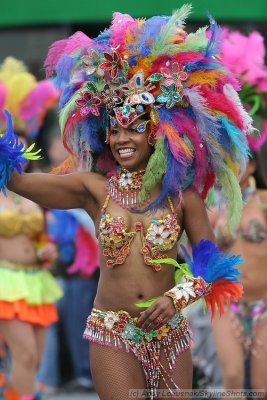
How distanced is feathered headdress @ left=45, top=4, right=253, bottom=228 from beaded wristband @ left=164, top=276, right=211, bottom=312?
0.47m

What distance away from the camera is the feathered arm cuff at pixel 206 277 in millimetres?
5102

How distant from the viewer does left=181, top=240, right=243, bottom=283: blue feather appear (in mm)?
5184

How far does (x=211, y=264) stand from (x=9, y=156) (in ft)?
3.68

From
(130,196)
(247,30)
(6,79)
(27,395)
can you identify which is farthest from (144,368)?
(247,30)

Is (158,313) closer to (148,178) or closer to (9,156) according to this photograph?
(148,178)

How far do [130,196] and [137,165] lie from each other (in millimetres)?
165

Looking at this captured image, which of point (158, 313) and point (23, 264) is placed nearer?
point (158, 313)

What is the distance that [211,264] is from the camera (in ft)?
17.0

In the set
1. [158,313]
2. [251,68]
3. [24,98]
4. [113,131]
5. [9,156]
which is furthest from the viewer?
[24,98]

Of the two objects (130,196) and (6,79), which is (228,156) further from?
(6,79)

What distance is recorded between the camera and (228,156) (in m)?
5.49

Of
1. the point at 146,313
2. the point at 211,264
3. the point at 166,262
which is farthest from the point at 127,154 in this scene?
the point at 146,313

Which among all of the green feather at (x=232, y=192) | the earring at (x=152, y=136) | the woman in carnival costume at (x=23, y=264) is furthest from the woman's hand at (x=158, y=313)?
the woman in carnival costume at (x=23, y=264)

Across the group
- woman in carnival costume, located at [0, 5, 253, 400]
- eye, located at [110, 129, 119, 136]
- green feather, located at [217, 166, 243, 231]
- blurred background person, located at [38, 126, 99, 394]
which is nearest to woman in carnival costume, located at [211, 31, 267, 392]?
green feather, located at [217, 166, 243, 231]
